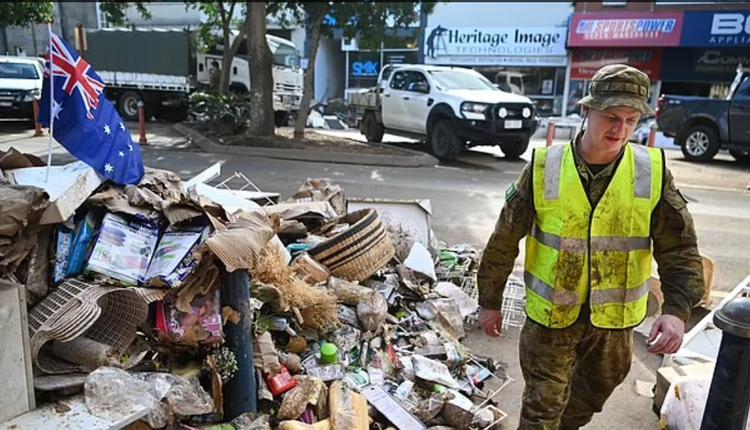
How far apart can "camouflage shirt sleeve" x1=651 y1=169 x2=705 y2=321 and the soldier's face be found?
0.26m

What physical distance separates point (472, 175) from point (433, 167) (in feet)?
3.75

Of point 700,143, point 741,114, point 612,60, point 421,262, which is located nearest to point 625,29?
point 612,60

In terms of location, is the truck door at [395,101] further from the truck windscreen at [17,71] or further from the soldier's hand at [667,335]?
the soldier's hand at [667,335]

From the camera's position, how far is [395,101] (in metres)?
13.3

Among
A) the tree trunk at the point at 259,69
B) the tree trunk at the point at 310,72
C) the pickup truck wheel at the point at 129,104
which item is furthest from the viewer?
the pickup truck wheel at the point at 129,104

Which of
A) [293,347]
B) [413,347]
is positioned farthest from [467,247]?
[293,347]

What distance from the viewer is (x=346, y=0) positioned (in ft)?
44.4

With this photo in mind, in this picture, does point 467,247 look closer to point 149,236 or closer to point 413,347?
point 413,347

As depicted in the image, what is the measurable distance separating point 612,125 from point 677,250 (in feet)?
1.91

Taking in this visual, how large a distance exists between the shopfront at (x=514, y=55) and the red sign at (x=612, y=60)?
0.55m

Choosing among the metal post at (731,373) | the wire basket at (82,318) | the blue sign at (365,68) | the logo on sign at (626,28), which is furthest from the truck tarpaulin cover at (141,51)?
the metal post at (731,373)

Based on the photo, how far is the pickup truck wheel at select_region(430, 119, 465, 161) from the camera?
38.9 feet

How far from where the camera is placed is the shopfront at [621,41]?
2205cm

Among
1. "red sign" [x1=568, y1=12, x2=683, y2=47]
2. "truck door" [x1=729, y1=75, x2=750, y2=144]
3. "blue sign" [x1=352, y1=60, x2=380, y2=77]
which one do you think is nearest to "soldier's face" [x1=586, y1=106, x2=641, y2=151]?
"truck door" [x1=729, y1=75, x2=750, y2=144]
